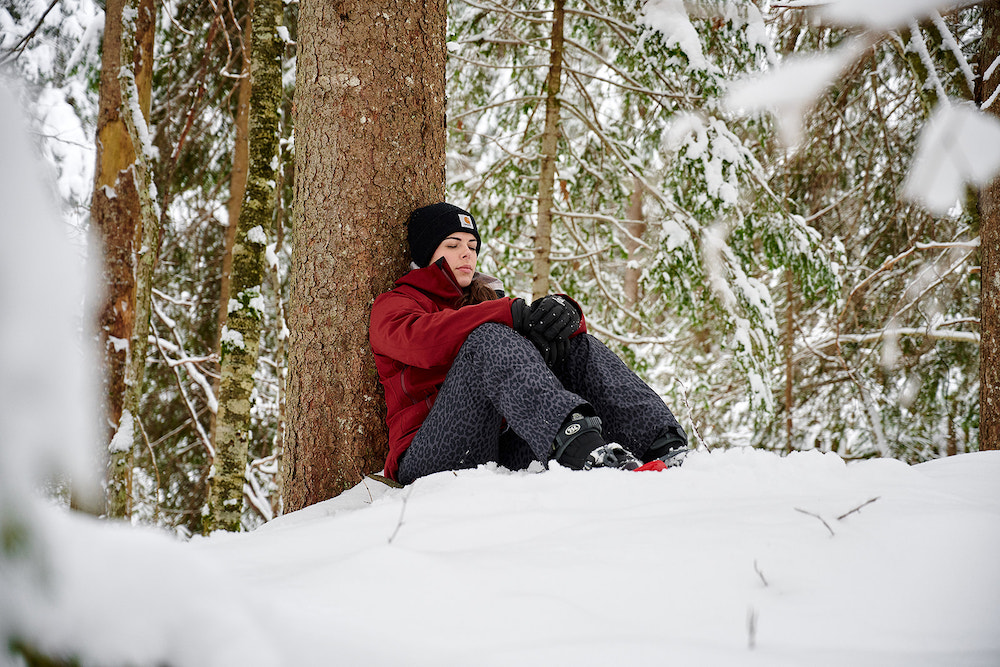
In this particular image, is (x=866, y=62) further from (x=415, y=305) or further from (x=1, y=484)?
(x=1, y=484)

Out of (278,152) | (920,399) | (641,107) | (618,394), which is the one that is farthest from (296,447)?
(920,399)

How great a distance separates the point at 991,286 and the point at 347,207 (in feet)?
10.4

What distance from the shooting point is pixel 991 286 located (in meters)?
3.21

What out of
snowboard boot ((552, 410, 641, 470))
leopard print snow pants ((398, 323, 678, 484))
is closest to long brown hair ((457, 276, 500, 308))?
leopard print snow pants ((398, 323, 678, 484))

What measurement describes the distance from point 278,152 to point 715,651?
319 cm

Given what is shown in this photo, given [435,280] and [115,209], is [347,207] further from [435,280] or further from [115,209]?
[115,209]

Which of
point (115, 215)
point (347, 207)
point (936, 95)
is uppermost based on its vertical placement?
point (936, 95)

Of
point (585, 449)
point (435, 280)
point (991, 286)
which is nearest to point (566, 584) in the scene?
point (585, 449)

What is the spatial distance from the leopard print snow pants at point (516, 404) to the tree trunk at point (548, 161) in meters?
2.31

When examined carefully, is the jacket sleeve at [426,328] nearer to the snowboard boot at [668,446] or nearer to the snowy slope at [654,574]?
the snowboard boot at [668,446]

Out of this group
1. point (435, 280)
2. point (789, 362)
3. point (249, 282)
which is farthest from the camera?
point (789, 362)

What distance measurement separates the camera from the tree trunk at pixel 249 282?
314cm

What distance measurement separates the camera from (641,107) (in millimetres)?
5332

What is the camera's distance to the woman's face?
99.9 inches
